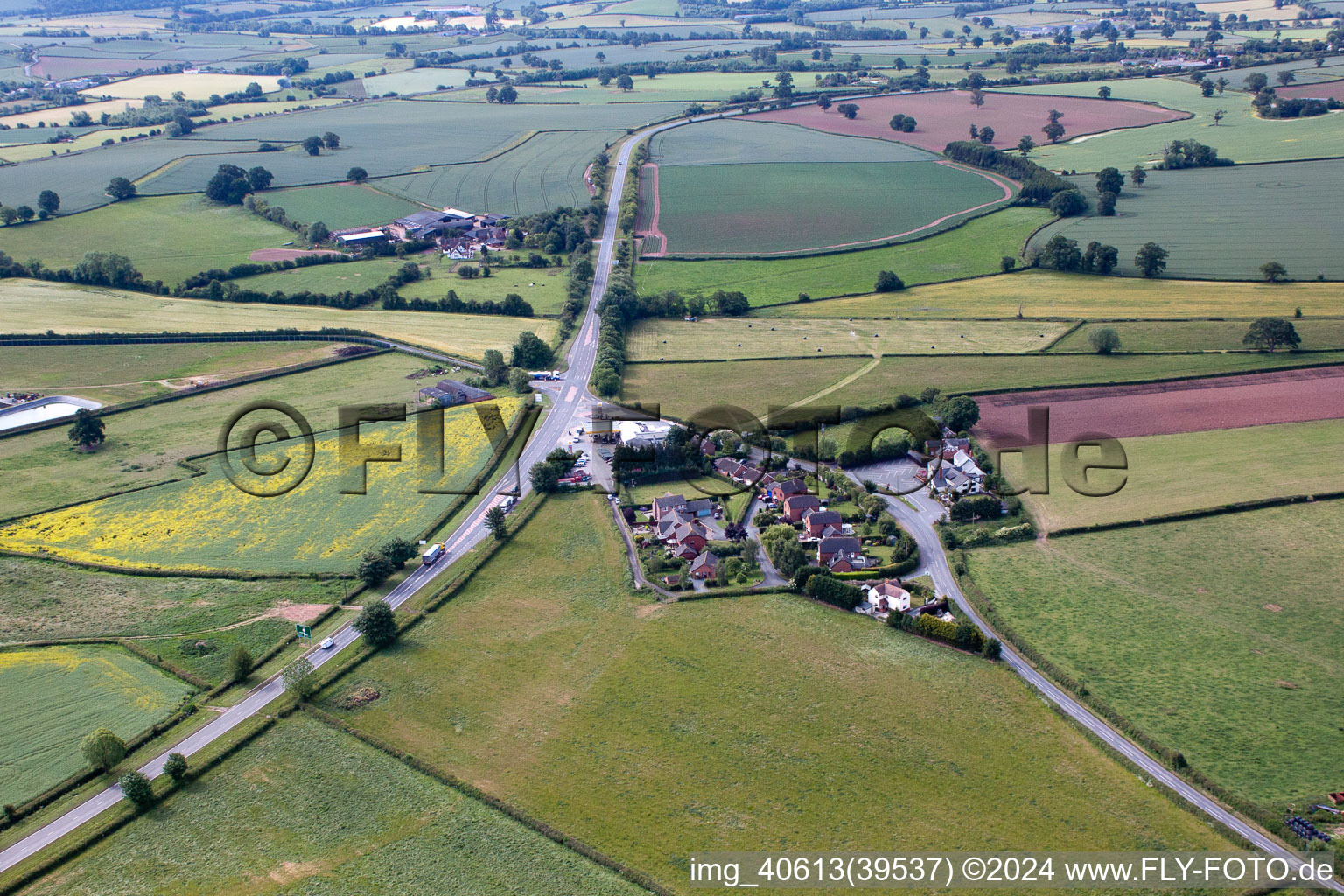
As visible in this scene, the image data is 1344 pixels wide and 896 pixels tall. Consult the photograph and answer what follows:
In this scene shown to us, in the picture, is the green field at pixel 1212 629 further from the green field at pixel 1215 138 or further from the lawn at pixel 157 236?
the lawn at pixel 157 236

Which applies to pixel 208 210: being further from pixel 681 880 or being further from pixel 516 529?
pixel 681 880

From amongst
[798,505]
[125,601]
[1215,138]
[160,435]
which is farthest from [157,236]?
[1215,138]

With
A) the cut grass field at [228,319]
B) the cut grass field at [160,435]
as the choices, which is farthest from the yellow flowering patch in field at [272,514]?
the cut grass field at [228,319]

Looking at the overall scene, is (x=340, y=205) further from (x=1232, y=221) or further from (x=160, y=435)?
(x=1232, y=221)

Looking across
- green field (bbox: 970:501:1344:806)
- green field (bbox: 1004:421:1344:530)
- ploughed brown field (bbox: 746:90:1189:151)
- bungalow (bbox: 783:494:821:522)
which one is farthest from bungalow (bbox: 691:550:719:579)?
ploughed brown field (bbox: 746:90:1189:151)

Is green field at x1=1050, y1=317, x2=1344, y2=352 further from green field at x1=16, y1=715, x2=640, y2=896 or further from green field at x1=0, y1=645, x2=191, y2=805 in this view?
green field at x1=0, y1=645, x2=191, y2=805
